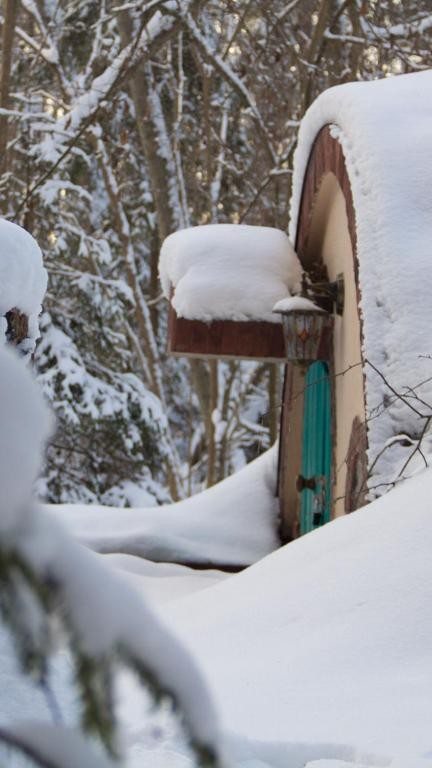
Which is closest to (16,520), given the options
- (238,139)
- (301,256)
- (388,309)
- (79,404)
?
(388,309)

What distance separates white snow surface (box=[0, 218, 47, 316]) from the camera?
8.91 ft

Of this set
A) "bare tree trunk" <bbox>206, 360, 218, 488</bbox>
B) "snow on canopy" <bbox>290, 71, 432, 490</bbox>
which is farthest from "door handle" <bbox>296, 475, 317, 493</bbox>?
"bare tree trunk" <bbox>206, 360, 218, 488</bbox>

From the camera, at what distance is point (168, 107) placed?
13.5 m

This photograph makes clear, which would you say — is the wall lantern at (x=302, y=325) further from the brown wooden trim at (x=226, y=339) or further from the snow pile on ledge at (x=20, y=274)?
the snow pile on ledge at (x=20, y=274)

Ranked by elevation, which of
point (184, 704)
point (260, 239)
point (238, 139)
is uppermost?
point (184, 704)

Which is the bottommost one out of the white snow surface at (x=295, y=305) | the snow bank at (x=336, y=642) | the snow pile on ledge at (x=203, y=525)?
the snow pile on ledge at (x=203, y=525)

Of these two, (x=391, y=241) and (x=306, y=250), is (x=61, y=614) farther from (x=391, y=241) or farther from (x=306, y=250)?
(x=306, y=250)

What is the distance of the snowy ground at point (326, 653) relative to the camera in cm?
209

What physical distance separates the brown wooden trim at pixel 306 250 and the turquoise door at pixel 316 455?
0.13 m

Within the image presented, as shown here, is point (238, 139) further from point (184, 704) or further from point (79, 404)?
point (184, 704)

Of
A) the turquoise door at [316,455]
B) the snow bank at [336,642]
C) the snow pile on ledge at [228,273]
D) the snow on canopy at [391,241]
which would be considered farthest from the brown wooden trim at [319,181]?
the snow bank at [336,642]

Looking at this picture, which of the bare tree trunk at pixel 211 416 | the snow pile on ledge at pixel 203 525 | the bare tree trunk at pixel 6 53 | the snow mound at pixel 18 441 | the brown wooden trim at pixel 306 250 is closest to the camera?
the snow mound at pixel 18 441

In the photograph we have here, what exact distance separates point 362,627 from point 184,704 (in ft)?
6.25

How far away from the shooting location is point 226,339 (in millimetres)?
5613
